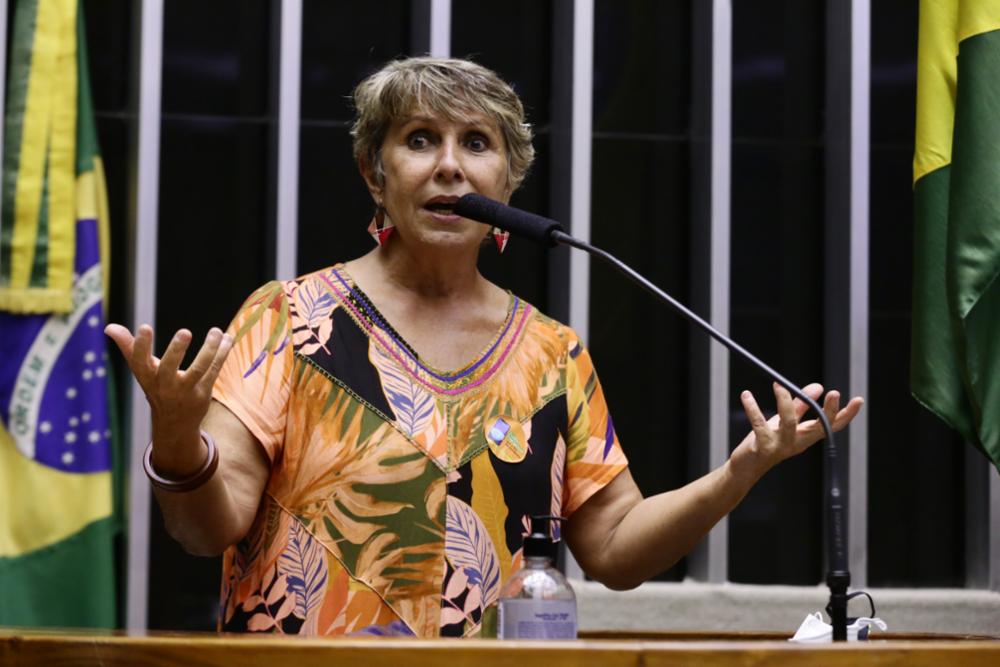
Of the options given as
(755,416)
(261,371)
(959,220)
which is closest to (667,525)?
(755,416)

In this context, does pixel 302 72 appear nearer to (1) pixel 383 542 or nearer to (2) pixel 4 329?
(2) pixel 4 329

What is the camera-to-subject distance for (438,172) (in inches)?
96.1

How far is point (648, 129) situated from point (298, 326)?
7.39 ft

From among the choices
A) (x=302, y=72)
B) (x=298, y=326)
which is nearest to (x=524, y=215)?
(x=298, y=326)

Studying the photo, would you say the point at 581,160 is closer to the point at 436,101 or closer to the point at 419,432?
the point at 436,101

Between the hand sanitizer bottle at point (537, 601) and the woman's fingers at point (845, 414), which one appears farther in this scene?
the woman's fingers at point (845, 414)

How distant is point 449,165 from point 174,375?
29.1 inches

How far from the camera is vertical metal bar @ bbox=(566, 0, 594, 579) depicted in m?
4.14

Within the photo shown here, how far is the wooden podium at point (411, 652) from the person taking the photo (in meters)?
1.53

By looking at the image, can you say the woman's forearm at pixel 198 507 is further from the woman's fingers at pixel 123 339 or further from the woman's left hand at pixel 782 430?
the woman's left hand at pixel 782 430

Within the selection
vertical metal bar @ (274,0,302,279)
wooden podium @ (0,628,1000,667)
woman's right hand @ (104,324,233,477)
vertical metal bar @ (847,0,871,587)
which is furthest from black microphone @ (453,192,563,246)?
vertical metal bar @ (847,0,871,587)

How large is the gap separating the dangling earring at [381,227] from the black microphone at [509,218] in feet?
1.14

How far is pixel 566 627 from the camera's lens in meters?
1.76

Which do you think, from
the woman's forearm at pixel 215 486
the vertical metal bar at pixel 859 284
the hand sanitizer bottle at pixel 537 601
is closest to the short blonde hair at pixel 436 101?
the woman's forearm at pixel 215 486
